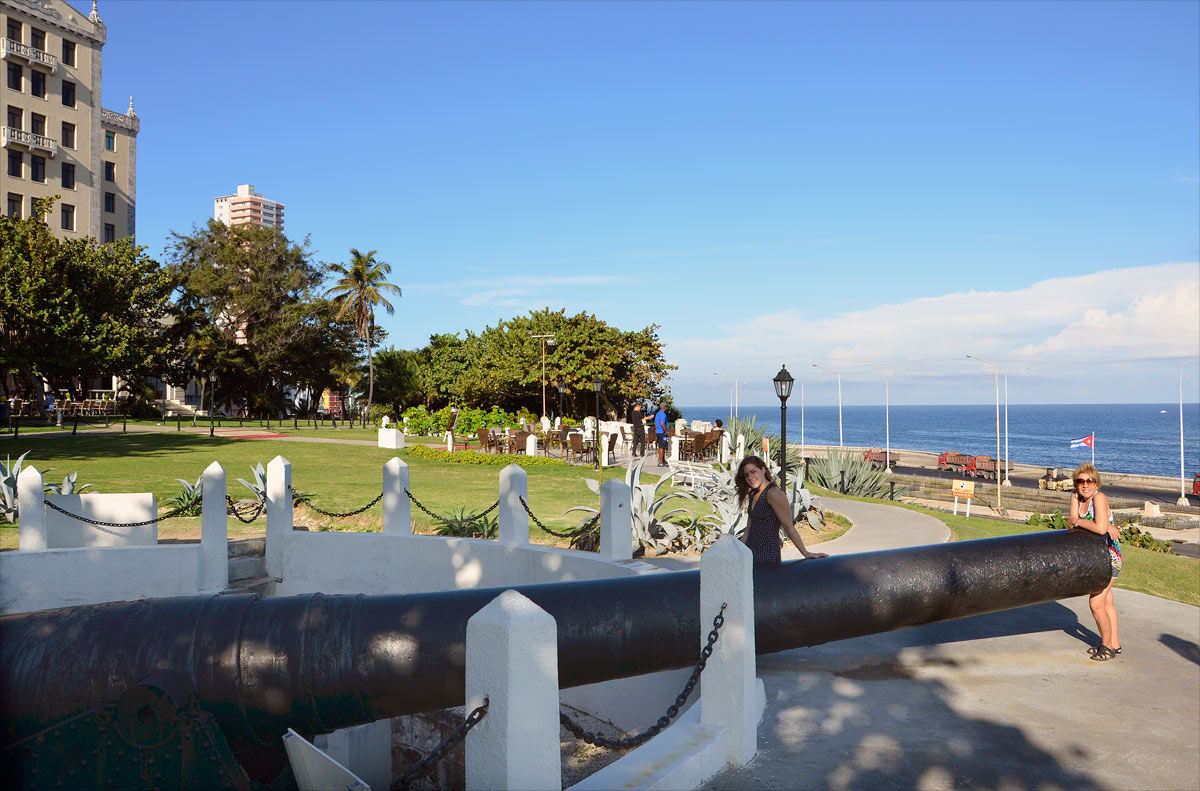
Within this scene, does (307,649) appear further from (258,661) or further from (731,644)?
(731,644)

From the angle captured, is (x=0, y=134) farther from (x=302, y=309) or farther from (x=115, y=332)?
(x=115, y=332)

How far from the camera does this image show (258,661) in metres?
3.06

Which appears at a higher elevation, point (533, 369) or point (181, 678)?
point (533, 369)

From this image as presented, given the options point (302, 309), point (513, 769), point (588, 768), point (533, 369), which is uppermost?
point (302, 309)

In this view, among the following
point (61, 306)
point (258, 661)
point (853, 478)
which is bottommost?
point (853, 478)

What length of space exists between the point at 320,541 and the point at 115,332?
86.5 ft

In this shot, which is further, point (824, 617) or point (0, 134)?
point (0, 134)

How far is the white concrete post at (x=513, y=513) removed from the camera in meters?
7.77

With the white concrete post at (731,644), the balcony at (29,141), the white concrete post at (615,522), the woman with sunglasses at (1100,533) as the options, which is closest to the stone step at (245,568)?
the white concrete post at (615,522)

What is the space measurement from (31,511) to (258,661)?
704cm

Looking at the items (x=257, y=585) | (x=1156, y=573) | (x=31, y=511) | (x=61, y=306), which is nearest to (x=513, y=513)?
(x=257, y=585)

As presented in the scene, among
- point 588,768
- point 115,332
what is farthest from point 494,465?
point 115,332

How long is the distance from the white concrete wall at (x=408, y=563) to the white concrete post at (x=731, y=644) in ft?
11.2

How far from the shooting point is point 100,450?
20.0 metres
